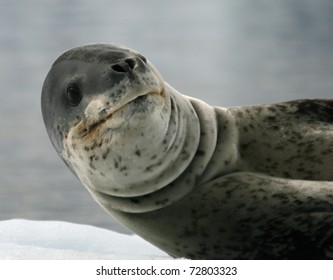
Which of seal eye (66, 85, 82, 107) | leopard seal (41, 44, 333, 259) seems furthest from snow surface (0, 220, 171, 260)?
seal eye (66, 85, 82, 107)

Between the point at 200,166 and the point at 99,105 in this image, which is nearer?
the point at 99,105

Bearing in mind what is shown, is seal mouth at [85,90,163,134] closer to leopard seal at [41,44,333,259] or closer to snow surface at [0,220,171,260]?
leopard seal at [41,44,333,259]

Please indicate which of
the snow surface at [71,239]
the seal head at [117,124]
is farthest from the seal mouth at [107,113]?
the snow surface at [71,239]

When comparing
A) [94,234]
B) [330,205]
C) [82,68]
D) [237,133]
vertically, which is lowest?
[94,234]

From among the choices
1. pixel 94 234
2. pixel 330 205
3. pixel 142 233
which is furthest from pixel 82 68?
pixel 94 234

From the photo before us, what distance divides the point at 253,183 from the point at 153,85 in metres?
0.38

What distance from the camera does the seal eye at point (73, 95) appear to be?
197 centimetres

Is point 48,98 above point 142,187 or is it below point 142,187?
above

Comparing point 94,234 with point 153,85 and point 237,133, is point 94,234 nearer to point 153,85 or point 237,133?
point 237,133

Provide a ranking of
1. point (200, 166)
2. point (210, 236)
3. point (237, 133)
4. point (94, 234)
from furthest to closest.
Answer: point (94, 234) < point (237, 133) < point (200, 166) < point (210, 236)

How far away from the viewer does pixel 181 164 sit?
6.95ft

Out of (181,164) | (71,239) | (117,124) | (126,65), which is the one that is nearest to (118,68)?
(126,65)

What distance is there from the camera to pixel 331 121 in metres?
2.41

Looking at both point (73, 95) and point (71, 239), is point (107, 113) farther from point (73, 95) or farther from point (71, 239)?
point (71, 239)
